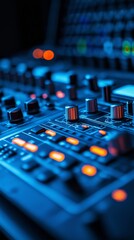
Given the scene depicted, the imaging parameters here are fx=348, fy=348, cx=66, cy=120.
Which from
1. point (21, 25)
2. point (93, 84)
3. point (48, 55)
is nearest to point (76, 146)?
point (93, 84)

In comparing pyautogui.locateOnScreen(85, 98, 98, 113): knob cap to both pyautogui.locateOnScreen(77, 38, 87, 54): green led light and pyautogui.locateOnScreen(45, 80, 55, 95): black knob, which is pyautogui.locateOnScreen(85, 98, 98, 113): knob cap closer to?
pyautogui.locateOnScreen(45, 80, 55, 95): black knob

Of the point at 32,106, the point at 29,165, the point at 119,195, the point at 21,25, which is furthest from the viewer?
the point at 21,25

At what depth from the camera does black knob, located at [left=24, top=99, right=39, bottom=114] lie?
3.21ft

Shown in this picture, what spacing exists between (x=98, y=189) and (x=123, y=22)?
930 millimetres

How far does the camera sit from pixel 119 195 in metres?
0.55

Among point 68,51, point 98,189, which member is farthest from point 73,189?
point 68,51

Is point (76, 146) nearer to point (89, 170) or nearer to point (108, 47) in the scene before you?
point (89, 170)

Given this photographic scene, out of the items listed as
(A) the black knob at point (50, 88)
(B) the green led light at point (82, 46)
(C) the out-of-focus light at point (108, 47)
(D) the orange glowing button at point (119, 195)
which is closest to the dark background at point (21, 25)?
(B) the green led light at point (82, 46)

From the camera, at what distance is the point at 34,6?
195cm

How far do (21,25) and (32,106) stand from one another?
1118 mm

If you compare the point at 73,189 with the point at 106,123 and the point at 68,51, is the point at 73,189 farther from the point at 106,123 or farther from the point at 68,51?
the point at 68,51

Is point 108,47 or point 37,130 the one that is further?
point 108,47

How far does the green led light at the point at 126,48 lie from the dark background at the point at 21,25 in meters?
0.73

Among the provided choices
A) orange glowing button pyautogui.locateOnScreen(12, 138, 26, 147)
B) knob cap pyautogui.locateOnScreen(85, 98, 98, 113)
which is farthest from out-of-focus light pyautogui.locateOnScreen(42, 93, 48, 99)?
orange glowing button pyautogui.locateOnScreen(12, 138, 26, 147)
